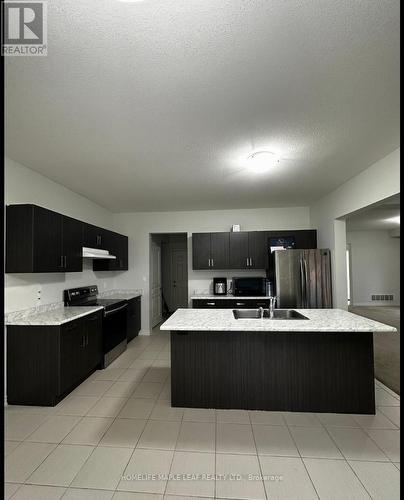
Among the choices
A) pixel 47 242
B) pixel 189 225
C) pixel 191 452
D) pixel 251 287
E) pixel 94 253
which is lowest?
pixel 191 452

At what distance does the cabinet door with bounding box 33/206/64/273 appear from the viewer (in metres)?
2.89

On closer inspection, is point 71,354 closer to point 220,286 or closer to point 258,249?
point 220,286

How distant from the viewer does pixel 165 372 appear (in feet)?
12.1

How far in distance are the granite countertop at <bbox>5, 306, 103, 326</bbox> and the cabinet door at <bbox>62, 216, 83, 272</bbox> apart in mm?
536

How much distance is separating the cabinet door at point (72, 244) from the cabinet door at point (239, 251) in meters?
2.70

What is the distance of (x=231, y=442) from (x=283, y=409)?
0.72 meters

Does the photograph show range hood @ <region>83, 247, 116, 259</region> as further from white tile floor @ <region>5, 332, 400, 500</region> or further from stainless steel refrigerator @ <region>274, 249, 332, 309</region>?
stainless steel refrigerator @ <region>274, 249, 332, 309</region>

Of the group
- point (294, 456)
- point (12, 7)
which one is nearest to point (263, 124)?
point (12, 7)

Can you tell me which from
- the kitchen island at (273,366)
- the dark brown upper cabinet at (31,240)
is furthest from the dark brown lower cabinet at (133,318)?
the kitchen island at (273,366)

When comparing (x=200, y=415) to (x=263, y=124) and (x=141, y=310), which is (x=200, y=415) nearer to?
(x=263, y=124)

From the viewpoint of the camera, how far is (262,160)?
2.92m

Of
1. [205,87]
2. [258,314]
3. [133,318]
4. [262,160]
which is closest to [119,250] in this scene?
[133,318]

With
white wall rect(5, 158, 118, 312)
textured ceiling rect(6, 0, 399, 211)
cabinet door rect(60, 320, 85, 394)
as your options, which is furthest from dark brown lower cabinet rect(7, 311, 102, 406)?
textured ceiling rect(6, 0, 399, 211)

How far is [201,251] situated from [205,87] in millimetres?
3675
